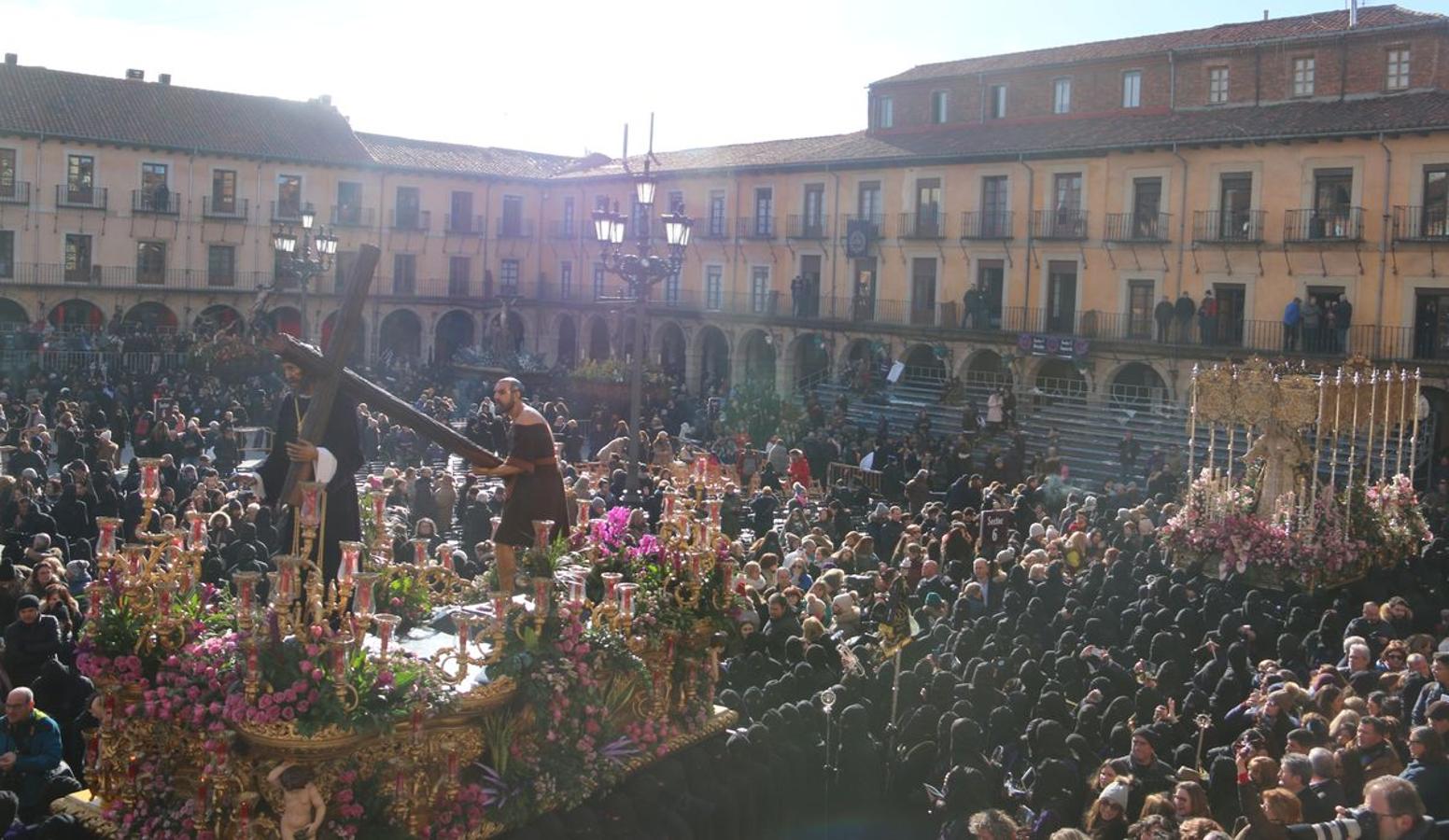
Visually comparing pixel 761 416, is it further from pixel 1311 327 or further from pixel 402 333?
pixel 402 333

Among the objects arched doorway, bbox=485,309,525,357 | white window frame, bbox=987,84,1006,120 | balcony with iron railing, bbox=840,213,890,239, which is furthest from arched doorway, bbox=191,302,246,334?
white window frame, bbox=987,84,1006,120

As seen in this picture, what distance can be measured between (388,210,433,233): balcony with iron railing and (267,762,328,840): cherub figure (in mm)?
46273

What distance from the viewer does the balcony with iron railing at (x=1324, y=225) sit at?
31062 millimetres

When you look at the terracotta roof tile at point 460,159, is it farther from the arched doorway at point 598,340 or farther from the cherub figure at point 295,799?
the cherub figure at point 295,799

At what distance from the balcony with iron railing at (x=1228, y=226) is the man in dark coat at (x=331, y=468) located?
28123 millimetres

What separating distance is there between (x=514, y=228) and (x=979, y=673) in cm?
4618

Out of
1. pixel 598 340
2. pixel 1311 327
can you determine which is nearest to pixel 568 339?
pixel 598 340

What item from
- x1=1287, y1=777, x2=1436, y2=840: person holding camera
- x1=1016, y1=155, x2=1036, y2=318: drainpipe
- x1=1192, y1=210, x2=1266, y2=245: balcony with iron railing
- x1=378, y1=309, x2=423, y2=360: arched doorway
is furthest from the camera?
x1=378, y1=309, x2=423, y2=360: arched doorway

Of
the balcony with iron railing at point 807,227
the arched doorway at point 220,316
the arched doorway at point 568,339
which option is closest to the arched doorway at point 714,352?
the balcony with iron railing at point 807,227

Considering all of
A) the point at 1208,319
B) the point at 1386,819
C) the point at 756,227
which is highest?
the point at 756,227

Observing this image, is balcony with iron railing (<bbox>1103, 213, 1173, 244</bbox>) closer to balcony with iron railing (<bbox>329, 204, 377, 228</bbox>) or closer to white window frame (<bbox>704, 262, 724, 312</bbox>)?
white window frame (<bbox>704, 262, 724, 312</bbox>)

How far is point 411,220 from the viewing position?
52125mm

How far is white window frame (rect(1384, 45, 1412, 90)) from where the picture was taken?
32.3 metres

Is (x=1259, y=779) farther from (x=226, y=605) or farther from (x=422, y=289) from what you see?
(x=422, y=289)
